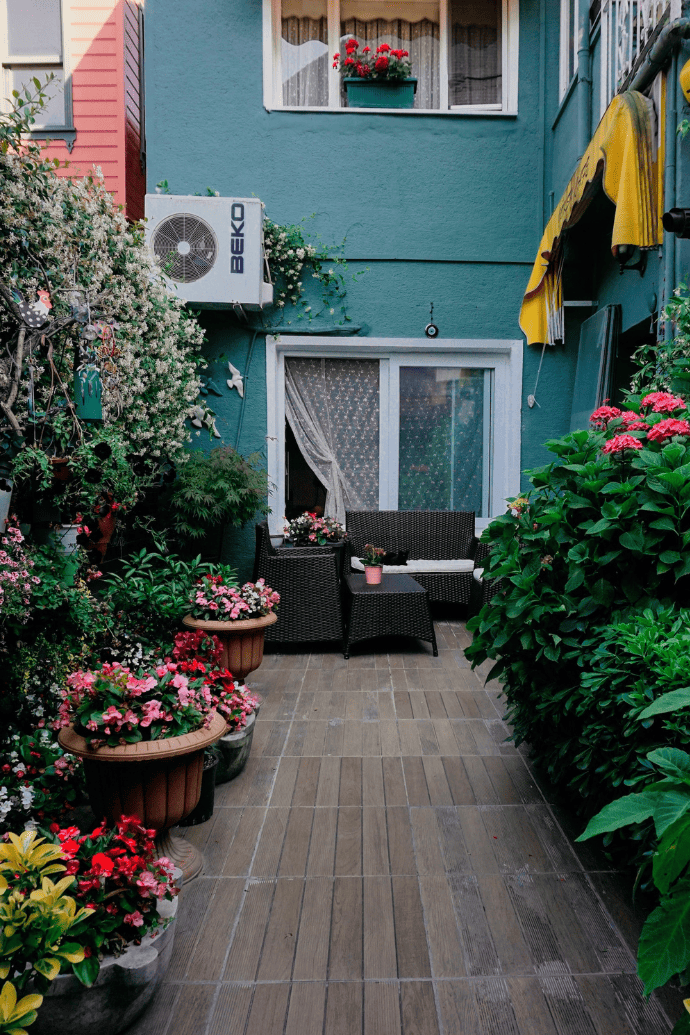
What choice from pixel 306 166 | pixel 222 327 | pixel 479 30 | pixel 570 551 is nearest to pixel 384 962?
pixel 570 551

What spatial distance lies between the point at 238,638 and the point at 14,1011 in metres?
2.29

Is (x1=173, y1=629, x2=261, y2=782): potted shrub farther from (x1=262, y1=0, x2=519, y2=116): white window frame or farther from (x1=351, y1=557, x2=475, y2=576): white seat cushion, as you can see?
(x1=262, y1=0, x2=519, y2=116): white window frame

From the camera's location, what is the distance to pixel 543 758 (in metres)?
2.83

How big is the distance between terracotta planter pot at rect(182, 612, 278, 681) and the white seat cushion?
7.16ft

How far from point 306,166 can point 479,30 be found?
1966 millimetres

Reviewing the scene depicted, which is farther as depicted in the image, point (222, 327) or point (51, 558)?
point (222, 327)

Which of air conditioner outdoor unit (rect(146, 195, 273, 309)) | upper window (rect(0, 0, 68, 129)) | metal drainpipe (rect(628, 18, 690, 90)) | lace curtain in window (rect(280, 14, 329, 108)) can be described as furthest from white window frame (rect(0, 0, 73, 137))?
metal drainpipe (rect(628, 18, 690, 90))

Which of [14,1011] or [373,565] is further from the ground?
[373,565]

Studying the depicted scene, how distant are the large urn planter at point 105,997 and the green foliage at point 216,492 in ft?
11.9

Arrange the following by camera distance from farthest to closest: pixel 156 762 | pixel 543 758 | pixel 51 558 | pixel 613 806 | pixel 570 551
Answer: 1. pixel 51 558
2. pixel 543 758
3. pixel 570 551
4. pixel 156 762
5. pixel 613 806

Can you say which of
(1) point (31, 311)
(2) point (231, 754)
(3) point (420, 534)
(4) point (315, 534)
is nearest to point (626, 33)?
(3) point (420, 534)

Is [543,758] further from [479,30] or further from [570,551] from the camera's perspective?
[479,30]

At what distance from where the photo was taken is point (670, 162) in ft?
12.4

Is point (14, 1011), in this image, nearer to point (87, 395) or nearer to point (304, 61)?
point (87, 395)
